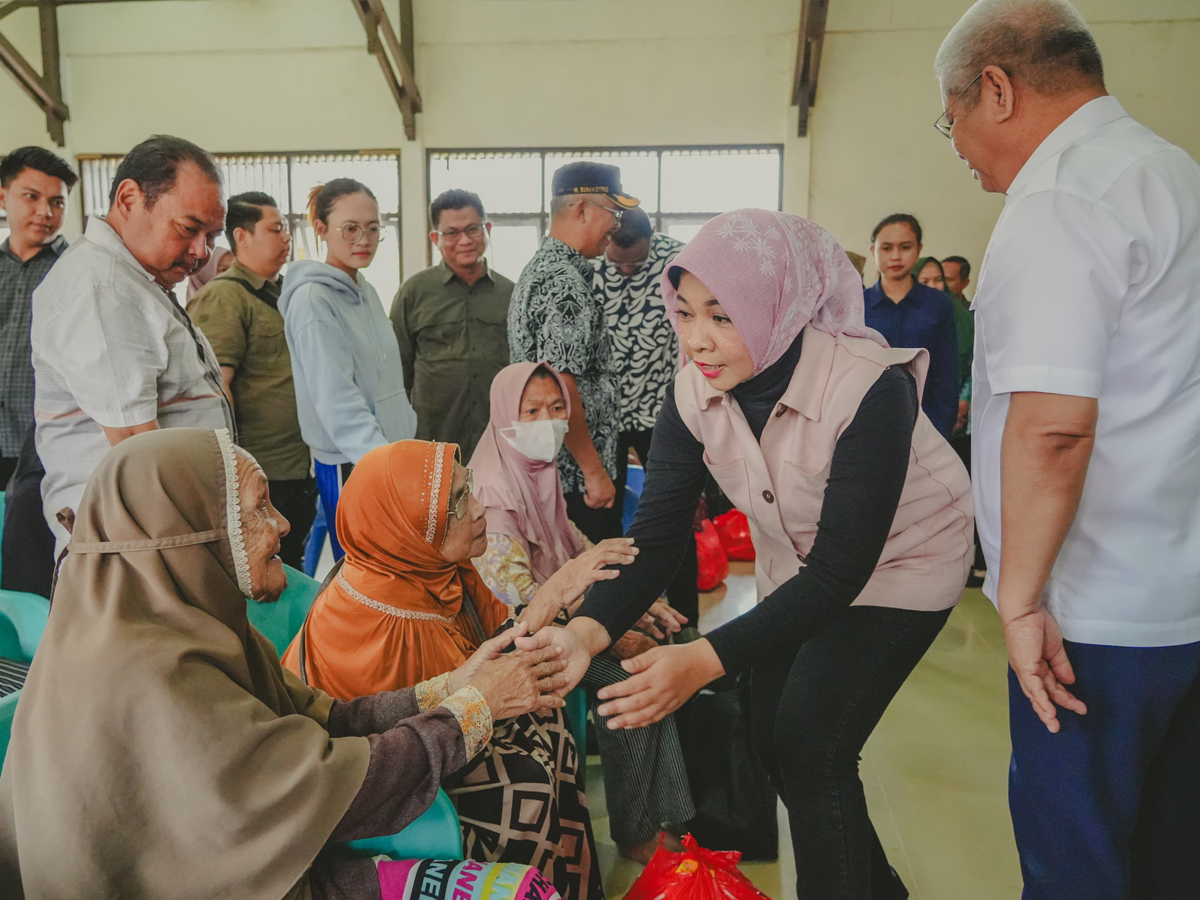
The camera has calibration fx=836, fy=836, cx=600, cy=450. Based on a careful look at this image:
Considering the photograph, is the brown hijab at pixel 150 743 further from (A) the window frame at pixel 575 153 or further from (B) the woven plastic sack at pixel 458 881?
(A) the window frame at pixel 575 153

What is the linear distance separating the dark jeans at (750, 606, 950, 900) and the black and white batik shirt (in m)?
1.50

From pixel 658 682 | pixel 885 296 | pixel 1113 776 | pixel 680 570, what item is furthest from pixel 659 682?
pixel 885 296

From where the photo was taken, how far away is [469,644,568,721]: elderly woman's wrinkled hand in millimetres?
1320

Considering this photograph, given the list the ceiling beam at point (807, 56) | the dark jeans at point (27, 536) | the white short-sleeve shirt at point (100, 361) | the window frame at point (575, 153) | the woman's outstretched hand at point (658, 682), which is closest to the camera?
the woman's outstretched hand at point (658, 682)

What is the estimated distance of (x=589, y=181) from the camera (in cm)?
248

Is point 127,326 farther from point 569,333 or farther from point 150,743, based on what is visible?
point 569,333

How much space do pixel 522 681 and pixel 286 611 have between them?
27.5 inches

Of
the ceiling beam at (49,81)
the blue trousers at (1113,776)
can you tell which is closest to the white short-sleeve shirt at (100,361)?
the blue trousers at (1113,776)

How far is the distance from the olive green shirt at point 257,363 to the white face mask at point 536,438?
88cm

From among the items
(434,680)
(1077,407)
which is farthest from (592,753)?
(1077,407)

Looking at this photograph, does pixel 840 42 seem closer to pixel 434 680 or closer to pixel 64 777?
pixel 434 680

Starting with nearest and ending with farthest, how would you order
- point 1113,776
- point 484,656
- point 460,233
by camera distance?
point 1113,776 < point 484,656 < point 460,233

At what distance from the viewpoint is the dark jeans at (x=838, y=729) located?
4.12 feet

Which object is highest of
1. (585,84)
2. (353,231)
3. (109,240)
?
(585,84)
